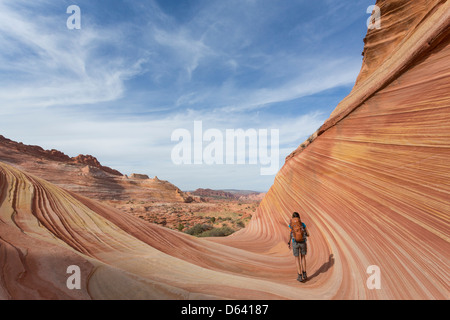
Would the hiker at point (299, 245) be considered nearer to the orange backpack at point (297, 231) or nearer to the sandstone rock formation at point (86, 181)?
the orange backpack at point (297, 231)

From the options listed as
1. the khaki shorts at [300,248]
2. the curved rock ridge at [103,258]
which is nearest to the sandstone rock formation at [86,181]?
the curved rock ridge at [103,258]

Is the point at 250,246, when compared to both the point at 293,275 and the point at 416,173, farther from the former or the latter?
the point at 416,173

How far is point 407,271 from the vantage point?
4039 mm

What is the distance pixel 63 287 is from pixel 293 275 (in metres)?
4.97

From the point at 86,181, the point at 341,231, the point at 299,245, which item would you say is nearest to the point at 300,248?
the point at 299,245

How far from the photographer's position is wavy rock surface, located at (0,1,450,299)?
326cm

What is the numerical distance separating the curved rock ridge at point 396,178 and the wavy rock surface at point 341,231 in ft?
0.08

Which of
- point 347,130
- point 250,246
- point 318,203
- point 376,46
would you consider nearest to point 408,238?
point 318,203

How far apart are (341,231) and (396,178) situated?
6.74 ft

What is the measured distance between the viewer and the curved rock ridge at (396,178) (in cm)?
411

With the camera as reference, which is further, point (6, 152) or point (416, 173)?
point (6, 152)

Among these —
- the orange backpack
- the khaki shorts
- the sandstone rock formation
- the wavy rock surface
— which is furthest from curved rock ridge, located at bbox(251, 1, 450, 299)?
the sandstone rock formation

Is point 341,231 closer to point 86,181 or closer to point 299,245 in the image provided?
point 299,245
